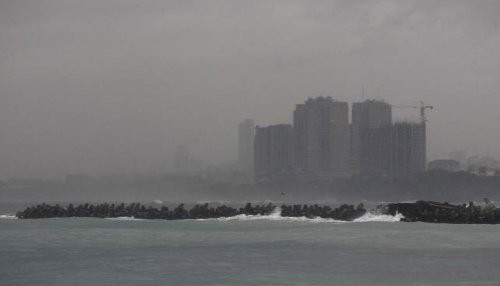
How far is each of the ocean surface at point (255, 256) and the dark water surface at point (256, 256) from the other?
0.03 meters

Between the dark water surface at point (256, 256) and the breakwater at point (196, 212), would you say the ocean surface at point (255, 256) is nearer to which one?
the dark water surface at point (256, 256)

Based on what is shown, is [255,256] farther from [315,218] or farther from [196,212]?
[196,212]

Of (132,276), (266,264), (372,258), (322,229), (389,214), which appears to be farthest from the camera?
(389,214)

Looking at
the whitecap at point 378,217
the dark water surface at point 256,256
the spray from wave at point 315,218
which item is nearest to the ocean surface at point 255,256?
the dark water surface at point 256,256

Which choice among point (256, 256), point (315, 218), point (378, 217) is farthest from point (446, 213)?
point (256, 256)

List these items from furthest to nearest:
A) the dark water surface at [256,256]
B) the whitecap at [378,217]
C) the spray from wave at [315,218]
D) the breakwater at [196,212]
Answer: the breakwater at [196,212] → the spray from wave at [315,218] → the whitecap at [378,217] → the dark water surface at [256,256]

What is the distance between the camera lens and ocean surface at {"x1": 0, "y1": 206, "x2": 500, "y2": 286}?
25328mm

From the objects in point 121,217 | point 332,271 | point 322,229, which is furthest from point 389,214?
point 332,271

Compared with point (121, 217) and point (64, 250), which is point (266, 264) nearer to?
point (64, 250)

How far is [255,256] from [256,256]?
40 millimetres

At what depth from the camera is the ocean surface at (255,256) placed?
25.3 meters

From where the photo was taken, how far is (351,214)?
6344cm

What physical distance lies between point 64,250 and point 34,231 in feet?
51.9

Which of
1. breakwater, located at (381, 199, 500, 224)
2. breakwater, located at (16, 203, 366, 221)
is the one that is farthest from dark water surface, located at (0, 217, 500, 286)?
breakwater, located at (16, 203, 366, 221)
